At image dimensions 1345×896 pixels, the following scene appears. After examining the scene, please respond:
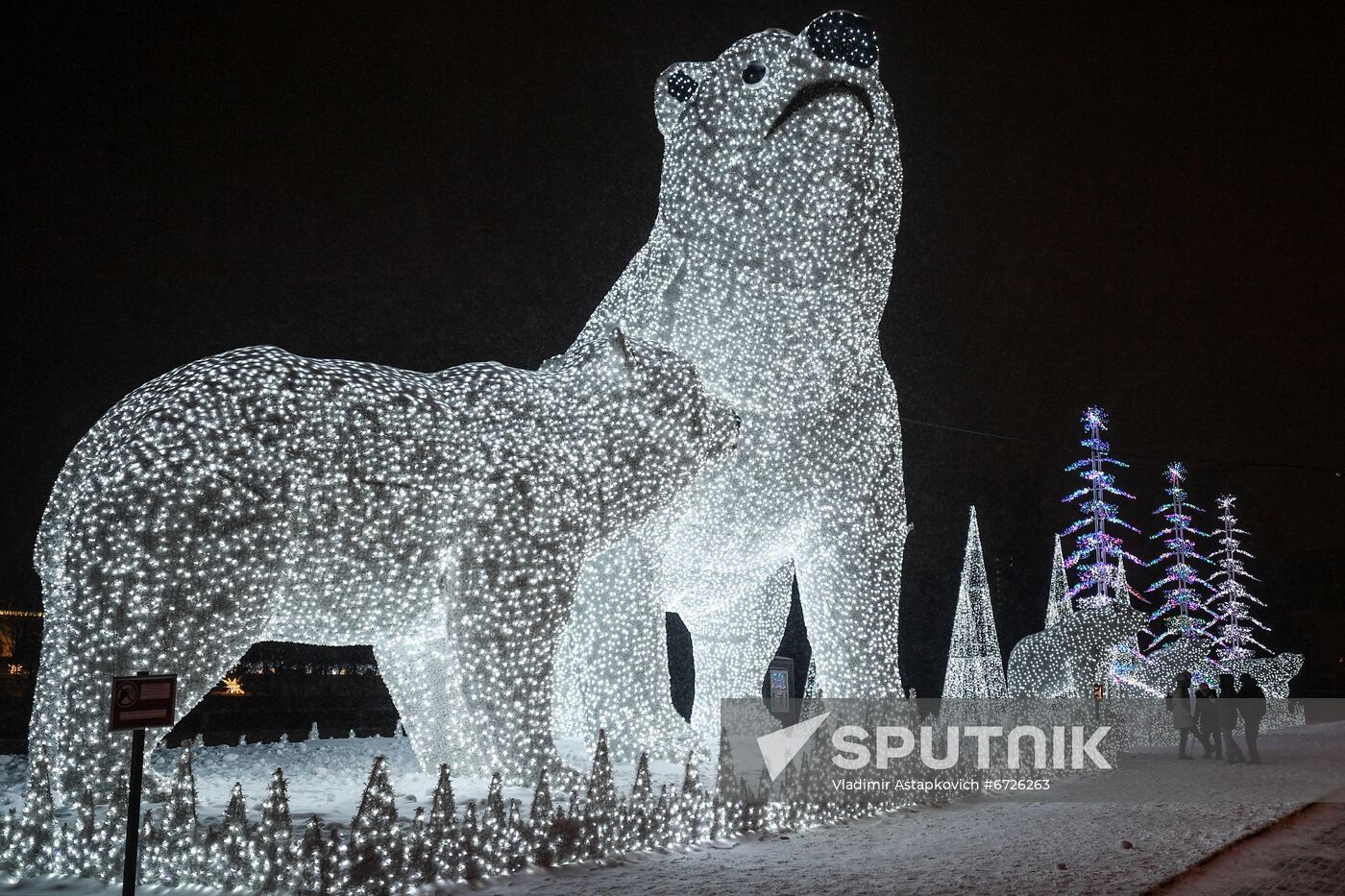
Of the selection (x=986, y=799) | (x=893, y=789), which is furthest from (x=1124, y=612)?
(x=893, y=789)

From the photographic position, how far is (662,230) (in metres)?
6.96

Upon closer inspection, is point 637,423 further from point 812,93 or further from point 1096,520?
point 1096,520

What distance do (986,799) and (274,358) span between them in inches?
224

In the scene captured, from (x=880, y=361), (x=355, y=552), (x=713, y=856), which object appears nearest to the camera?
(x=355, y=552)

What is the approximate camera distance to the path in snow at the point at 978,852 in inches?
183

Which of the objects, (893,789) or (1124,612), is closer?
(893,789)

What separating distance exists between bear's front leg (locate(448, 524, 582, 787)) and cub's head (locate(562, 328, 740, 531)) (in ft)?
1.94

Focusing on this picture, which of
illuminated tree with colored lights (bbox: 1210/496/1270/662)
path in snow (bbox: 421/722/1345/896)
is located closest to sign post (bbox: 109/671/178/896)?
path in snow (bbox: 421/722/1345/896)

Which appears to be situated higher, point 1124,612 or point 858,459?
point 858,459

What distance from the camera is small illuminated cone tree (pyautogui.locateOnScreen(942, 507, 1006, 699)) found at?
1261 cm

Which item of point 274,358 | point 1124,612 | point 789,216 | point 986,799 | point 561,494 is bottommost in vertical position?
point 986,799

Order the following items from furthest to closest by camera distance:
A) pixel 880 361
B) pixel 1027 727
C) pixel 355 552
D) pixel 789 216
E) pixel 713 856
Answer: pixel 1027 727, pixel 880 361, pixel 789 216, pixel 713 856, pixel 355 552

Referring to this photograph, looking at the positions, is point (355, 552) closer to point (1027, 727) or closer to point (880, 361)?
point (880, 361)

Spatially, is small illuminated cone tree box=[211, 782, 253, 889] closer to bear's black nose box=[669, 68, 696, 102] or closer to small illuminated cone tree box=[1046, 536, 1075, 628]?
bear's black nose box=[669, 68, 696, 102]
